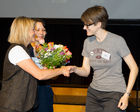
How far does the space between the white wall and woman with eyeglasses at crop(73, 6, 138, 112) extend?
8.27 feet

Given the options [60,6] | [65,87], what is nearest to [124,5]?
[60,6]

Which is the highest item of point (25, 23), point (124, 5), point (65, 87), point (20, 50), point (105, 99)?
point (124, 5)

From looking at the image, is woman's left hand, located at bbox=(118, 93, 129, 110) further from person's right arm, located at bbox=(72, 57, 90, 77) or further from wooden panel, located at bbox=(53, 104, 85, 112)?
wooden panel, located at bbox=(53, 104, 85, 112)

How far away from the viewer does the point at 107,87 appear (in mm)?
1978

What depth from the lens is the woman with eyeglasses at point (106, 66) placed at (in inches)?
76.0

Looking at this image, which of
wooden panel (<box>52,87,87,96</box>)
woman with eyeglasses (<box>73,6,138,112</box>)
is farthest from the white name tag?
wooden panel (<box>52,87,87,96</box>)

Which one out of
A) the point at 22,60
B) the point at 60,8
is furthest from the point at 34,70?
the point at 60,8

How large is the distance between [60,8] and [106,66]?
2.93 m

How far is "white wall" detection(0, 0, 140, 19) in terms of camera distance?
4395 millimetres

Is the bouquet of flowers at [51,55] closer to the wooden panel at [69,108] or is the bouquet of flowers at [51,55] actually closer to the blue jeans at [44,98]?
the blue jeans at [44,98]

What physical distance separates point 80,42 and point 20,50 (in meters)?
3.50

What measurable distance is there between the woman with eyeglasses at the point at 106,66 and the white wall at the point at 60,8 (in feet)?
8.27

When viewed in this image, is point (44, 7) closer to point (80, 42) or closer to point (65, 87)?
point (80, 42)

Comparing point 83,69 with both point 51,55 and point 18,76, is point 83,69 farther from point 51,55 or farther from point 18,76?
point 18,76
